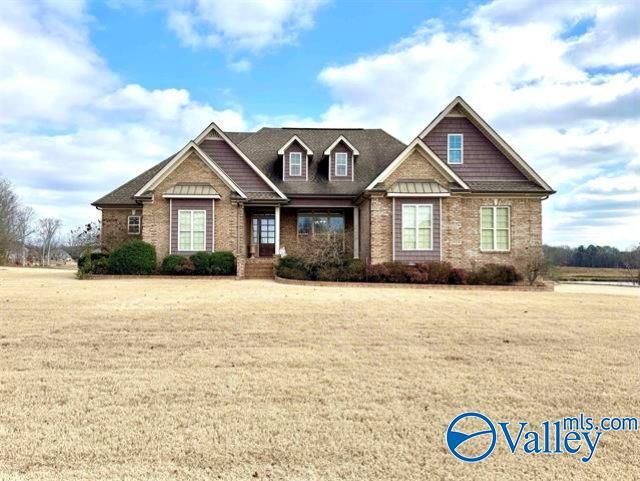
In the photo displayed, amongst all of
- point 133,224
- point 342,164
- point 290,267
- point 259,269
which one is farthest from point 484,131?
point 133,224

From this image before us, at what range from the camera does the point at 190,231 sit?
73.8 ft

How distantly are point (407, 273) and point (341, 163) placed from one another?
9.08m

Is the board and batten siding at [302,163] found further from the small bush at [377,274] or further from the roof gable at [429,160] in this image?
the small bush at [377,274]

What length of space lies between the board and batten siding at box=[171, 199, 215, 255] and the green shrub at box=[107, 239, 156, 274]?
4.50 feet

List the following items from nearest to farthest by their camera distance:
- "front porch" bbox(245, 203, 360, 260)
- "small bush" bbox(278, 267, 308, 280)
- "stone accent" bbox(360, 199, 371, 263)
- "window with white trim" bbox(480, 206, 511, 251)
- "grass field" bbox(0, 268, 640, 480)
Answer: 1. "grass field" bbox(0, 268, 640, 480)
2. "small bush" bbox(278, 267, 308, 280)
3. "stone accent" bbox(360, 199, 371, 263)
4. "window with white trim" bbox(480, 206, 511, 251)
5. "front porch" bbox(245, 203, 360, 260)

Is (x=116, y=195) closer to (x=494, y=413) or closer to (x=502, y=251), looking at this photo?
(x=502, y=251)

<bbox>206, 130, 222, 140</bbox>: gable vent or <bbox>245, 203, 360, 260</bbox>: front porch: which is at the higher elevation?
<bbox>206, 130, 222, 140</bbox>: gable vent

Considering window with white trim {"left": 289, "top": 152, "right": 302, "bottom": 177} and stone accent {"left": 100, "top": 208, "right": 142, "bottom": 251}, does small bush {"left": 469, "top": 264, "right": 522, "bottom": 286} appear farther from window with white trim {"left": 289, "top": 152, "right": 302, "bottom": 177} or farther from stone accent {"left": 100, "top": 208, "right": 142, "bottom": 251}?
stone accent {"left": 100, "top": 208, "right": 142, "bottom": 251}

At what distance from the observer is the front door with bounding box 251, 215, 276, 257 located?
2584 centimetres

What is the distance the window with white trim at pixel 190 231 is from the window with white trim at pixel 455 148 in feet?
43.5

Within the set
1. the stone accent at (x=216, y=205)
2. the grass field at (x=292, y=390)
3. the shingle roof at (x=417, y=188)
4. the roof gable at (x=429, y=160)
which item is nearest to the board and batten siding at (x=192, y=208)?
the stone accent at (x=216, y=205)

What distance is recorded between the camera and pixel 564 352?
692 cm

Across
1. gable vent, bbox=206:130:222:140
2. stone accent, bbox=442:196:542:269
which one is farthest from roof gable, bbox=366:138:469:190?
gable vent, bbox=206:130:222:140

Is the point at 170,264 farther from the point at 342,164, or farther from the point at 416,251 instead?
the point at 416,251
